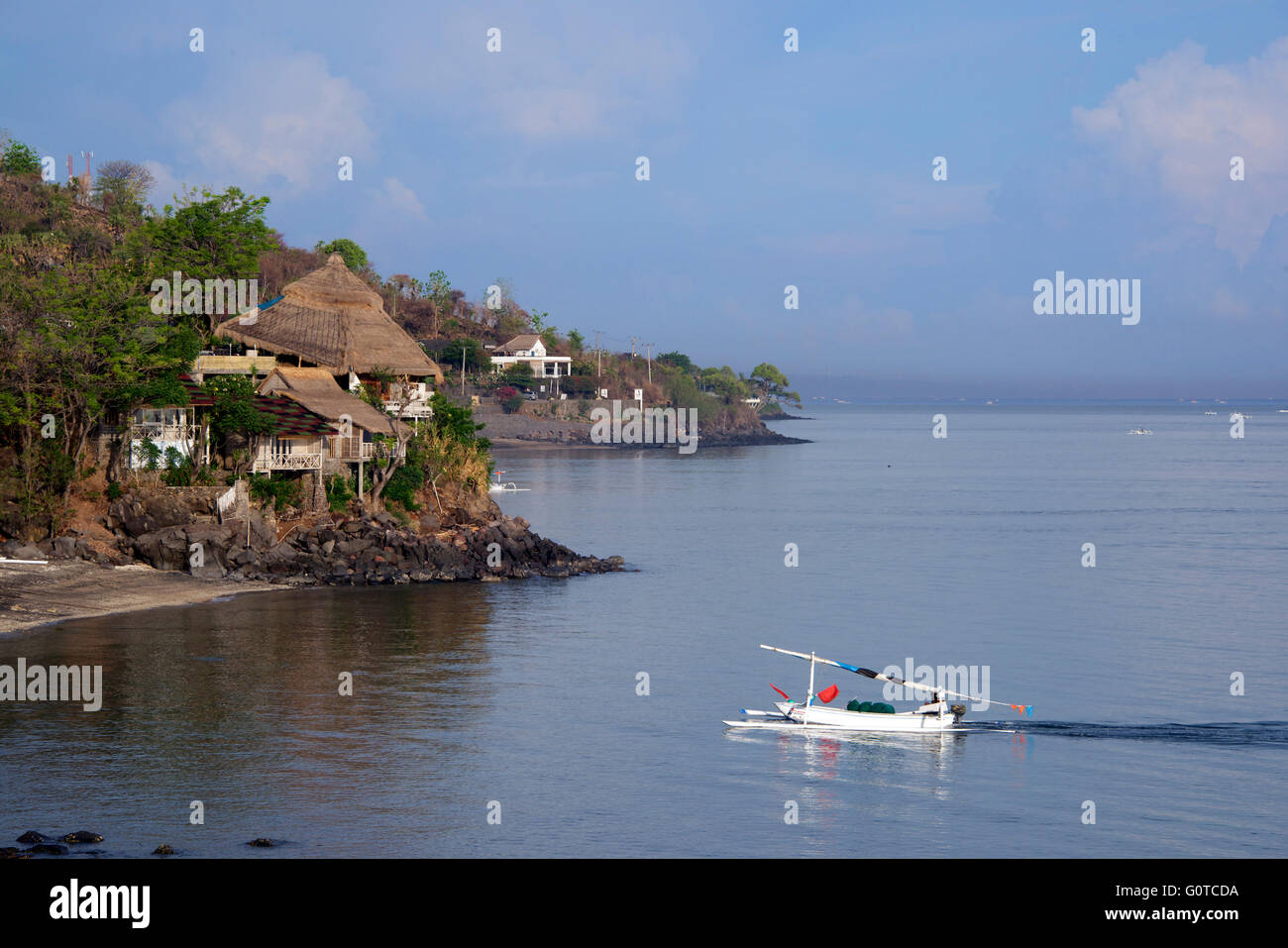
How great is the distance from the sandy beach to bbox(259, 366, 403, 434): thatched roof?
8387 mm

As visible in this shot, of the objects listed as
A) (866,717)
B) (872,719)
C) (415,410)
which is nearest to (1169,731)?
(872,719)

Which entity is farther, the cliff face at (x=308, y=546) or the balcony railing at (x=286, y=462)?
the balcony railing at (x=286, y=462)

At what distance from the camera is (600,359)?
583 ft

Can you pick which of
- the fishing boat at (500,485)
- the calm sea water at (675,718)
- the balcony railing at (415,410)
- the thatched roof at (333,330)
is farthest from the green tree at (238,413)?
the fishing boat at (500,485)

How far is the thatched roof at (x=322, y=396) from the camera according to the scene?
1902 inches

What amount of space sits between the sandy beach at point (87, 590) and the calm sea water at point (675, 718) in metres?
1.33

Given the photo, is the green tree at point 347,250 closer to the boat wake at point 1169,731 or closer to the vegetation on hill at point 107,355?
the vegetation on hill at point 107,355

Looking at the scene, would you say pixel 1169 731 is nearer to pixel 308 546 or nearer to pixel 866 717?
pixel 866 717

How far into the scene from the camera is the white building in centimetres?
15512

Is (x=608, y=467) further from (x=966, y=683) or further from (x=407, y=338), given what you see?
(x=966, y=683)

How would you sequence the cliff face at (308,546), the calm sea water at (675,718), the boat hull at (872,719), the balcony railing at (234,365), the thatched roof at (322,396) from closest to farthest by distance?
the calm sea water at (675,718), the boat hull at (872,719), the cliff face at (308,546), the thatched roof at (322,396), the balcony railing at (234,365)

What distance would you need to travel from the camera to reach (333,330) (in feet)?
175

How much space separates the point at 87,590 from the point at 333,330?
1798cm

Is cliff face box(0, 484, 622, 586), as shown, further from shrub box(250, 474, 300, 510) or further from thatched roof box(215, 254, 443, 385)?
thatched roof box(215, 254, 443, 385)
